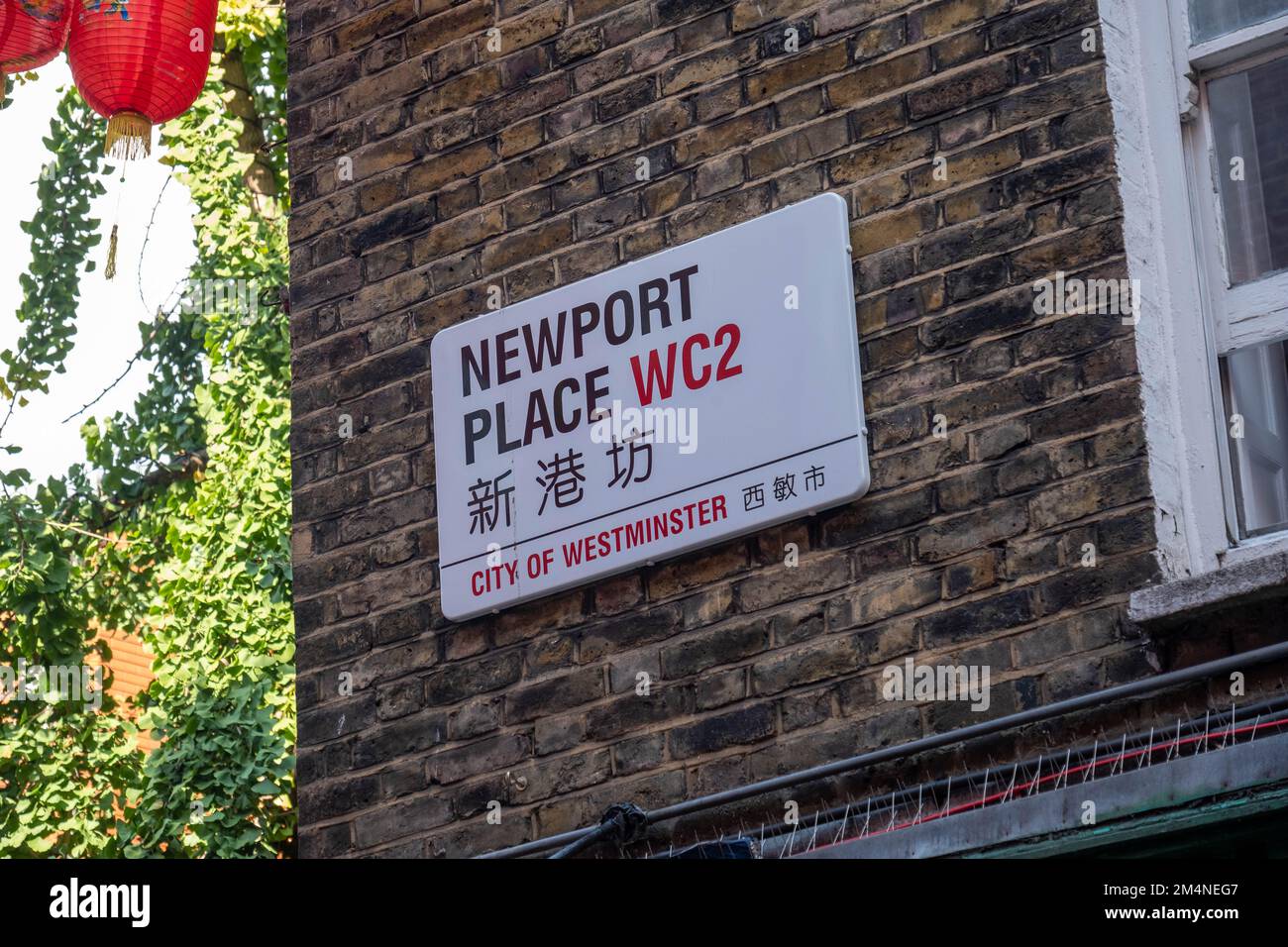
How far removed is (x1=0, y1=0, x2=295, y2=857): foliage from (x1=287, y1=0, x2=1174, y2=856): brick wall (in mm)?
5400

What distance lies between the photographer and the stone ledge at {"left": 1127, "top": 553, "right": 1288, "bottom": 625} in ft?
12.5

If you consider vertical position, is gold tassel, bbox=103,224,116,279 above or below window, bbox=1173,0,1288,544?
above

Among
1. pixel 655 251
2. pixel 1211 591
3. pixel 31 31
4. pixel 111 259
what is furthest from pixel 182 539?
pixel 1211 591

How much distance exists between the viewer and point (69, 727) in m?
11.8

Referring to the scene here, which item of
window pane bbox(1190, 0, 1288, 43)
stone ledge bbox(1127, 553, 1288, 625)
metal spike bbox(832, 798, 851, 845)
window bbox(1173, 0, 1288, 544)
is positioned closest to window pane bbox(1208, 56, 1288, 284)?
window bbox(1173, 0, 1288, 544)

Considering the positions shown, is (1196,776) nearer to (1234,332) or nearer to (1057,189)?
(1234,332)

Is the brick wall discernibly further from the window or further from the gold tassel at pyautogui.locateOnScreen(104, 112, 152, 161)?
the gold tassel at pyautogui.locateOnScreen(104, 112, 152, 161)

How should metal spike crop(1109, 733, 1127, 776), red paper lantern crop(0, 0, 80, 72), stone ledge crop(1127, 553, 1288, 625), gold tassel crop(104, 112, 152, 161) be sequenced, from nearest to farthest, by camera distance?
stone ledge crop(1127, 553, 1288, 625) → metal spike crop(1109, 733, 1127, 776) → red paper lantern crop(0, 0, 80, 72) → gold tassel crop(104, 112, 152, 161)

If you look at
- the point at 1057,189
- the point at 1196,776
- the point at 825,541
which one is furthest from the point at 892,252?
the point at 1196,776

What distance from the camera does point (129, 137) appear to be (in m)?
6.50

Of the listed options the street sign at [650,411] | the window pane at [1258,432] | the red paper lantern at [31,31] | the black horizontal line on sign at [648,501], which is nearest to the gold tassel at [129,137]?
the red paper lantern at [31,31]

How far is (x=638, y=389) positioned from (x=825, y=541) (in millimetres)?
644
